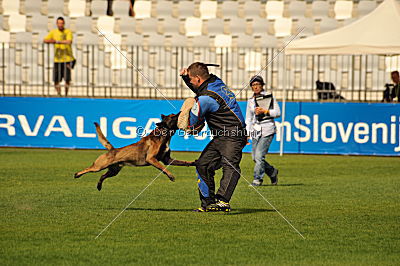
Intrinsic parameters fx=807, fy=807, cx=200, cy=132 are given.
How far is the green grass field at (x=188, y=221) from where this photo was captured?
279 inches

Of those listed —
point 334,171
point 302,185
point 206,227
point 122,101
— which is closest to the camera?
point 206,227

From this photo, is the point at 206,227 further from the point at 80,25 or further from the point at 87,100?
the point at 80,25

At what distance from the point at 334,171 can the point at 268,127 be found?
9.20 feet

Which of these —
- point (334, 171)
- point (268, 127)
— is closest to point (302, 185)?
point (268, 127)

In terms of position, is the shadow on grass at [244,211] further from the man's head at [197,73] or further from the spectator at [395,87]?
the spectator at [395,87]

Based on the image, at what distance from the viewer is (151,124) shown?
1856 centimetres

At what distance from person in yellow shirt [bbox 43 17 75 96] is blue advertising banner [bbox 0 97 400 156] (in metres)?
1.75

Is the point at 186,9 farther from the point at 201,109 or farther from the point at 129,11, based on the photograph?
the point at 201,109

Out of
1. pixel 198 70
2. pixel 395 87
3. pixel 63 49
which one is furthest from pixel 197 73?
pixel 63 49

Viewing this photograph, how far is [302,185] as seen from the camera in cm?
1310

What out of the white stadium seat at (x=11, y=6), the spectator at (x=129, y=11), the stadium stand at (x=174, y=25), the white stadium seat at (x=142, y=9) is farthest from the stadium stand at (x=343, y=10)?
the white stadium seat at (x=11, y=6)

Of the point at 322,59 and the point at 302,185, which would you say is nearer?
the point at 302,185

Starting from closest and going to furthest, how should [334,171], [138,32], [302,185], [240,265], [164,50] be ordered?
[240,265]
[302,185]
[334,171]
[164,50]
[138,32]

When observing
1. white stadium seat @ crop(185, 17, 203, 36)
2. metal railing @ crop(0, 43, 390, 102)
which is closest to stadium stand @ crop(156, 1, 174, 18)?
white stadium seat @ crop(185, 17, 203, 36)
